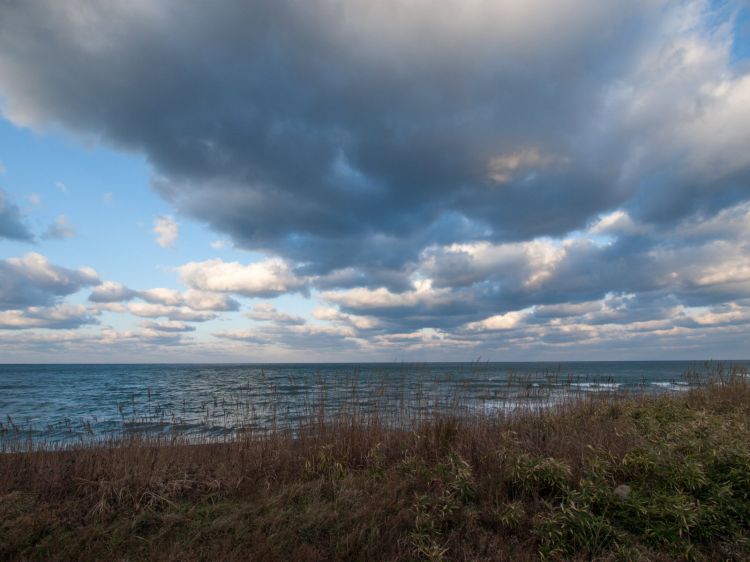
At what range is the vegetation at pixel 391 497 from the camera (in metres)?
4.40

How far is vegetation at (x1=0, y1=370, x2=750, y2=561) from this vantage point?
440 cm

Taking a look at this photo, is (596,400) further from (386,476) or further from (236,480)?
(236,480)

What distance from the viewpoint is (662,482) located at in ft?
17.5

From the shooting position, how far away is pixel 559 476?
5.42 meters

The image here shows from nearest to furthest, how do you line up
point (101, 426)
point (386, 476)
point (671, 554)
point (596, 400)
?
A: point (671, 554) → point (386, 476) → point (596, 400) → point (101, 426)

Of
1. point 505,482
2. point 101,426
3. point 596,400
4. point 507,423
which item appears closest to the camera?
point 505,482

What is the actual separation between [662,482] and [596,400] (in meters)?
7.25

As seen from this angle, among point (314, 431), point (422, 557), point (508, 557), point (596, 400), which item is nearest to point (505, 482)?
point (508, 557)

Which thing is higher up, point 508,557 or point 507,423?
point 507,423

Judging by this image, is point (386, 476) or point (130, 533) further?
point (386, 476)

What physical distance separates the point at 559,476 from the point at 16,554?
6.47 meters

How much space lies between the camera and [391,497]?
17.7 ft

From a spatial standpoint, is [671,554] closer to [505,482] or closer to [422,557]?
[505,482]

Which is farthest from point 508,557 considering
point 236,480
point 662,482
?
point 236,480
